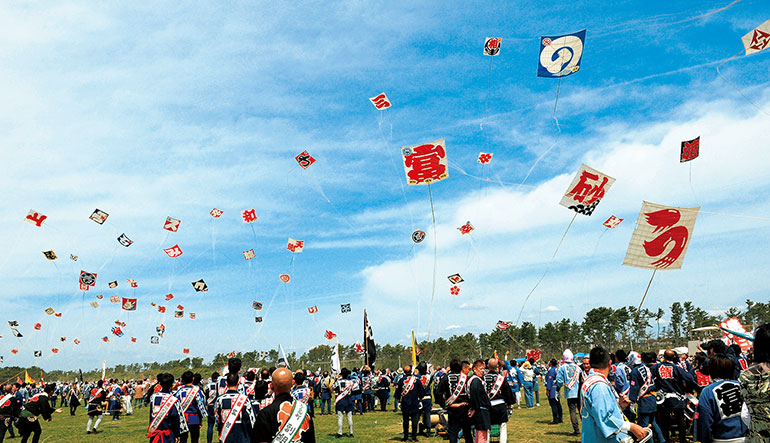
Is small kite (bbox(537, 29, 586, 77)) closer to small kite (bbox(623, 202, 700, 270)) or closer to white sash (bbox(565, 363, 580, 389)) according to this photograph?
small kite (bbox(623, 202, 700, 270))

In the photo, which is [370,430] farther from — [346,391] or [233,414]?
[233,414]

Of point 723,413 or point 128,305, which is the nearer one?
point 723,413

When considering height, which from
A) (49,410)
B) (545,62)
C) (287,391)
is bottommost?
(49,410)

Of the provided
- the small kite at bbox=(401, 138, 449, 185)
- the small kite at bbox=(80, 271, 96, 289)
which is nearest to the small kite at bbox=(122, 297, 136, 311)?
the small kite at bbox=(80, 271, 96, 289)

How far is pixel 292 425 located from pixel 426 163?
44.9 feet

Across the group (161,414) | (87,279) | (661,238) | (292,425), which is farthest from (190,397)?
(87,279)

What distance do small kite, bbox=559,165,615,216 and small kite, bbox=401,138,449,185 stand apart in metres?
4.52

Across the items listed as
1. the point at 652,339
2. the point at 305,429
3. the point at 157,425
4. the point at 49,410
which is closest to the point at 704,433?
the point at 305,429

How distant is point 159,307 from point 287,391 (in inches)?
1820

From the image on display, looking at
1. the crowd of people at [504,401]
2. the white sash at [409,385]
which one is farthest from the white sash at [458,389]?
the white sash at [409,385]

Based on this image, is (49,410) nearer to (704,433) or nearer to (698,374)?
(704,433)

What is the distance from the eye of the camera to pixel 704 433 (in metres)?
5.62

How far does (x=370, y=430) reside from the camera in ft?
63.3

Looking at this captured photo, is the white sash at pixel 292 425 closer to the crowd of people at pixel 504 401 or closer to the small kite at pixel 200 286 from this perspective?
the crowd of people at pixel 504 401
